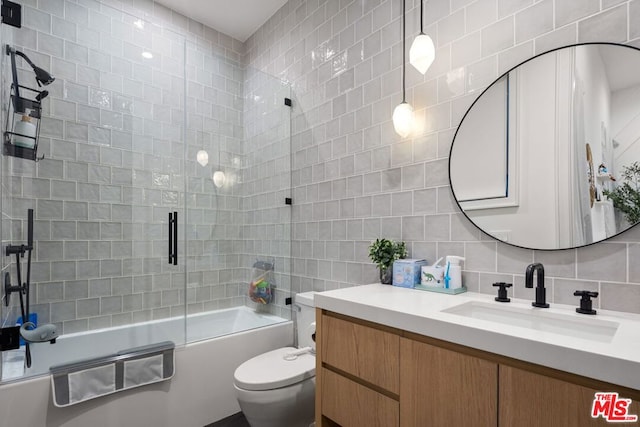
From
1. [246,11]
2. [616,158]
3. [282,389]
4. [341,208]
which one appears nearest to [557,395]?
[616,158]

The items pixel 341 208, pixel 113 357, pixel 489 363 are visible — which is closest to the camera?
pixel 489 363

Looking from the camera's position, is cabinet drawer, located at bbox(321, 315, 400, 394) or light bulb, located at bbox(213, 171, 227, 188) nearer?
cabinet drawer, located at bbox(321, 315, 400, 394)

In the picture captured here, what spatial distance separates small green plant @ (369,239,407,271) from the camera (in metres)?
1.77

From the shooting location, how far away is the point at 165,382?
196cm

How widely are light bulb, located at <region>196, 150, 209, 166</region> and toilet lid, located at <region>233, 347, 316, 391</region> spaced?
1.41 m

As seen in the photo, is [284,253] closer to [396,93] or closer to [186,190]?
[186,190]

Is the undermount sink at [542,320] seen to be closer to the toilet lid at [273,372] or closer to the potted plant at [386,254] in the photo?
the potted plant at [386,254]

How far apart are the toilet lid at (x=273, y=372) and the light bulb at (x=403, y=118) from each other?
1331mm

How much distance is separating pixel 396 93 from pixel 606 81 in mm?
918

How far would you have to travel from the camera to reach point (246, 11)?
2.81 m

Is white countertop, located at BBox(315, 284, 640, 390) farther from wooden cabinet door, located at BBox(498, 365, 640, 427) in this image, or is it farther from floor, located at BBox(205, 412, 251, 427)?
floor, located at BBox(205, 412, 251, 427)

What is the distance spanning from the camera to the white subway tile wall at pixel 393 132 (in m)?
1.24

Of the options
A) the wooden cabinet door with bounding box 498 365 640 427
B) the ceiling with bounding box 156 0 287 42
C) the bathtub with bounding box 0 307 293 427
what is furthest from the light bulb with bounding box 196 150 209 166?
the wooden cabinet door with bounding box 498 365 640 427

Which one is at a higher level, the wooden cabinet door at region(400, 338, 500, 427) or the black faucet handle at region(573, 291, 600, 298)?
the black faucet handle at region(573, 291, 600, 298)
